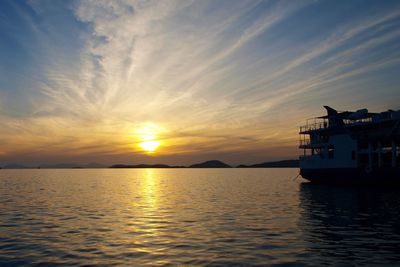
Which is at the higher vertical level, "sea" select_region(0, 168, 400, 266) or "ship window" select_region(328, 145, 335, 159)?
"ship window" select_region(328, 145, 335, 159)

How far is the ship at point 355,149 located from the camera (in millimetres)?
54156

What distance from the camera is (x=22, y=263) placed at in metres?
15.0

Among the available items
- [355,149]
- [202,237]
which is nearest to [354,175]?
[355,149]

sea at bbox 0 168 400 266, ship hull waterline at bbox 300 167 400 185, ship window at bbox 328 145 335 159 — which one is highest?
ship window at bbox 328 145 335 159

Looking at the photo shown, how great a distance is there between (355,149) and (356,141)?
4.60ft

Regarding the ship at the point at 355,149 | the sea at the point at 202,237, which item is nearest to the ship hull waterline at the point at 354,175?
the ship at the point at 355,149

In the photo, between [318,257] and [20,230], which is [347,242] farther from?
[20,230]

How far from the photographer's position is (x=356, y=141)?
5900 centimetres

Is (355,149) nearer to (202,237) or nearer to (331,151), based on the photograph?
(331,151)

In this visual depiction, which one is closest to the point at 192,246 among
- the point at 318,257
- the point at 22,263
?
the point at 318,257

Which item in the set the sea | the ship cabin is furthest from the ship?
the sea

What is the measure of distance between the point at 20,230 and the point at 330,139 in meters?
55.3

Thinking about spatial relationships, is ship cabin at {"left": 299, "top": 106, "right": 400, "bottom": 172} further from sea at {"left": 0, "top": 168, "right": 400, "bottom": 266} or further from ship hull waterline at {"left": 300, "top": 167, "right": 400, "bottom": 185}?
sea at {"left": 0, "top": 168, "right": 400, "bottom": 266}

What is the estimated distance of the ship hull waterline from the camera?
52.8 meters
